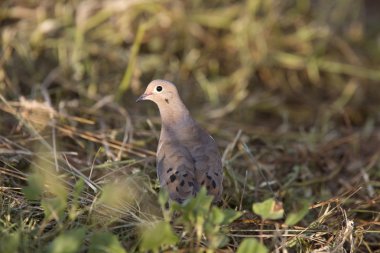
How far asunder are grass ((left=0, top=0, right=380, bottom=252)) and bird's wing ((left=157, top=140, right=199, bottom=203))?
105 millimetres

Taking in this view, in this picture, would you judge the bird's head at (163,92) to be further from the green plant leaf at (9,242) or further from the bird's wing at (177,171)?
the green plant leaf at (9,242)

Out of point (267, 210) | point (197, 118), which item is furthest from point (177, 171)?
point (197, 118)

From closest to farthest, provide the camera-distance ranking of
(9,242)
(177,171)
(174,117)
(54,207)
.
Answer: (9,242) < (54,207) < (177,171) < (174,117)

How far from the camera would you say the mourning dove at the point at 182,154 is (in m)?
2.69

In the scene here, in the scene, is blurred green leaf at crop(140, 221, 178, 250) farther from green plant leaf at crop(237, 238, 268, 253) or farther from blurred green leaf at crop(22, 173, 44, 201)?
blurred green leaf at crop(22, 173, 44, 201)

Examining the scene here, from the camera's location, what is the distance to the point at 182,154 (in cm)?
280

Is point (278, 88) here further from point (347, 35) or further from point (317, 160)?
point (317, 160)

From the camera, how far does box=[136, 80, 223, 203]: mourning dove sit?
2.69 m

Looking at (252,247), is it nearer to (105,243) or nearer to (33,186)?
(105,243)

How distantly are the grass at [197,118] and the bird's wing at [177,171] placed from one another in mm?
105

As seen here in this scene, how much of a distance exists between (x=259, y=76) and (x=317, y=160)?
1636 mm

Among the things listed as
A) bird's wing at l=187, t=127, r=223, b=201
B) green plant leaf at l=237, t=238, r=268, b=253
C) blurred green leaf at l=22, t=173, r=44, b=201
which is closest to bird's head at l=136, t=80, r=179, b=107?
bird's wing at l=187, t=127, r=223, b=201

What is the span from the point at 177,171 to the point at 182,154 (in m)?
0.11

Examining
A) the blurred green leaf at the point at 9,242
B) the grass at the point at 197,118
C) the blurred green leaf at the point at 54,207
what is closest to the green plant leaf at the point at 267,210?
the grass at the point at 197,118
